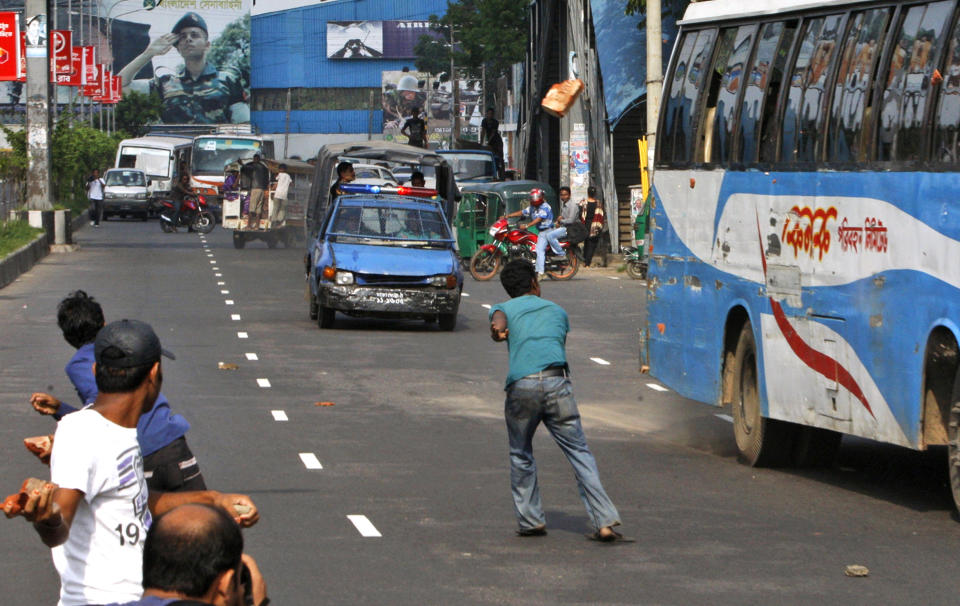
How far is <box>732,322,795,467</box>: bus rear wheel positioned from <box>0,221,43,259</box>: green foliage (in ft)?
63.1

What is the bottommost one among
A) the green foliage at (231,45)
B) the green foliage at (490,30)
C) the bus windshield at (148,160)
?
the bus windshield at (148,160)

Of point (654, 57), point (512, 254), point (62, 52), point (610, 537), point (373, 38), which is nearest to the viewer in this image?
point (610, 537)

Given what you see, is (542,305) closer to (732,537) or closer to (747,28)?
(732,537)

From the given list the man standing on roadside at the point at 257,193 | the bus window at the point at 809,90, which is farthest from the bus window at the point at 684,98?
the man standing on roadside at the point at 257,193

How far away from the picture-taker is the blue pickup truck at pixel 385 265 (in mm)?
21484

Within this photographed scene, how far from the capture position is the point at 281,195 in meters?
40.5

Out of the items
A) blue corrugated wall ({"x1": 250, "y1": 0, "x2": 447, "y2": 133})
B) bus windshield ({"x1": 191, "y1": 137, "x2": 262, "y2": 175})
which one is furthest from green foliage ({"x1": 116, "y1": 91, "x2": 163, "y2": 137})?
bus windshield ({"x1": 191, "y1": 137, "x2": 262, "y2": 175})

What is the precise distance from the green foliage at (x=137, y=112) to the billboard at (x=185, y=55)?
6.57m

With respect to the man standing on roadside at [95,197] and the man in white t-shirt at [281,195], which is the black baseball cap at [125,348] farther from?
the man standing on roadside at [95,197]

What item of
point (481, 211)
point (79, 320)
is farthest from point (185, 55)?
point (79, 320)

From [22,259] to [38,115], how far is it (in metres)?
8.68

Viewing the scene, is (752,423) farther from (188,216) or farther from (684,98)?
(188,216)

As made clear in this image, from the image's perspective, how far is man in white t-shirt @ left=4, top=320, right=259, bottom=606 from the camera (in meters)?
4.58

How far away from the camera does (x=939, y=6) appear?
32.4 feet
